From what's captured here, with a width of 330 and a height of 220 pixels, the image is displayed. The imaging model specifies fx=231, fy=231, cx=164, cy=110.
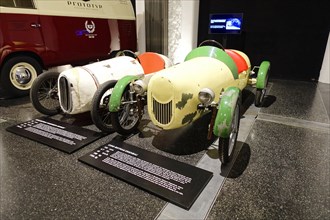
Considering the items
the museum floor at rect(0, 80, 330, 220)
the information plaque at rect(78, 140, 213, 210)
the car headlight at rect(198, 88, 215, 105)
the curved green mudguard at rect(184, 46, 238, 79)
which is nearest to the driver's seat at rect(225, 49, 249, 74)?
the curved green mudguard at rect(184, 46, 238, 79)

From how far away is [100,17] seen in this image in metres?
5.20

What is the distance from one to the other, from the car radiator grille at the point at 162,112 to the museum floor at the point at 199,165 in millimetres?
405

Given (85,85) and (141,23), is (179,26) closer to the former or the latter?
(141,23)

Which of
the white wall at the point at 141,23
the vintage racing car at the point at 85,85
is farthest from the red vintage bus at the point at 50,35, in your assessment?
the white wall at the point at 141,23

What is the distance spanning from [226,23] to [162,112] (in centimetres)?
451

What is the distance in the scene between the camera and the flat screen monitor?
18.5 feet

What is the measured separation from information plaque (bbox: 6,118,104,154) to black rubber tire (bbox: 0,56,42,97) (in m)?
1.35

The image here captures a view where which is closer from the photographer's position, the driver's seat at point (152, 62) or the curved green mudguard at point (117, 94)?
the curved green mudguard at point (117, 94)

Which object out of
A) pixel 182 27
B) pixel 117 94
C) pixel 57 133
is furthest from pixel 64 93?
pixel 182 27

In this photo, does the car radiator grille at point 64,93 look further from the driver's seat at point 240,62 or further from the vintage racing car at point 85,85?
the driver's seat at point 240,62

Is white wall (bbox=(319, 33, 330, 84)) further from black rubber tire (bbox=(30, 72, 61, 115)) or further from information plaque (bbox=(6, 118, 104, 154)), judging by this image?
black rubber tire (bbox=(30, 72, 61, 115))

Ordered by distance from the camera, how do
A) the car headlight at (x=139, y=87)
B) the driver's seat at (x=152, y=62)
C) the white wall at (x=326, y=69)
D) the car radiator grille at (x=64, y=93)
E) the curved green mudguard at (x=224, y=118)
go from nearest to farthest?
1. the curved green mudguard at (x=224, y=118)
2. the car headlight at (x=139, y=87)
3. the car radiator grille at (x=64, y=93)
4. the driver's seat at (x=152, y=62)
5. the white wall at (x=326, y=69)

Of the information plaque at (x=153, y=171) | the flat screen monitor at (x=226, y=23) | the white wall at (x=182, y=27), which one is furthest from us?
the white wall at (x=182, y=27)

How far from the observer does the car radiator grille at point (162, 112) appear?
2.13 metres
